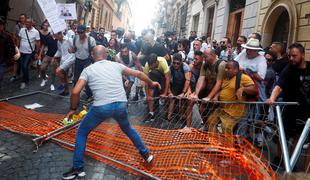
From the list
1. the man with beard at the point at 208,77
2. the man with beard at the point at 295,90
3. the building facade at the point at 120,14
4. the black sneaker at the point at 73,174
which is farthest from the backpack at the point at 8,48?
the building facade at the point at 120,14

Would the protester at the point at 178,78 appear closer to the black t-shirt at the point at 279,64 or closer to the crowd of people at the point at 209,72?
the crowd of people at the point at 209,72

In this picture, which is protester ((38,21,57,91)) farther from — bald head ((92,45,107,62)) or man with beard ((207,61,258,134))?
man with beard ((207,61,258,134))

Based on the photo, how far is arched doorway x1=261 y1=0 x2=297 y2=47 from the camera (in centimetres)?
931

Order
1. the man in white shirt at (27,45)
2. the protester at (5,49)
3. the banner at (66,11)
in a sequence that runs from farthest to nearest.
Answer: the banner at (66,11)
the man in white shirt at (27,45)
the protester at (5,49)

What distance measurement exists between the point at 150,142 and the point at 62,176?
1.74 meters

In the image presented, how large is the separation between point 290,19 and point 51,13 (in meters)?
6.58

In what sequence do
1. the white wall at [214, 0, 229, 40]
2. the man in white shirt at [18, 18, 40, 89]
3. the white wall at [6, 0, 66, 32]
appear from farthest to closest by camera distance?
the white wall at [214, 0, 229, 40] → the white wall at [6, 0, 66, 32] → the man in white shirt at [18, 18, 40, 89]

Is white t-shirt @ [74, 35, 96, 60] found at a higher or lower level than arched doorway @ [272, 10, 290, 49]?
lower

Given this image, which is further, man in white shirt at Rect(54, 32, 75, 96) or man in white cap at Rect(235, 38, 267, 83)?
man in white shirt at Rect(54, 32, 75, 96)

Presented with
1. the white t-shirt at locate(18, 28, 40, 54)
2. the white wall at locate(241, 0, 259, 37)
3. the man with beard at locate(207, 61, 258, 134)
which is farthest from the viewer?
the white wall at locate(241, 0, 259, 37)

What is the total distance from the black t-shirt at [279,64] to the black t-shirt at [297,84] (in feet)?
4.77

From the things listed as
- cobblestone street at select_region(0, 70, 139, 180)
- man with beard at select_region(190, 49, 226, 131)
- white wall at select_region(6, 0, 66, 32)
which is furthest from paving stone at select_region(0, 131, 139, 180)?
white wall at select_region(6, 0, 66, 32)

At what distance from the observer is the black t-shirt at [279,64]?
6.05 m

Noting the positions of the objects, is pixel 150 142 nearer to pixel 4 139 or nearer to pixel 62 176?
pixel 62 176
